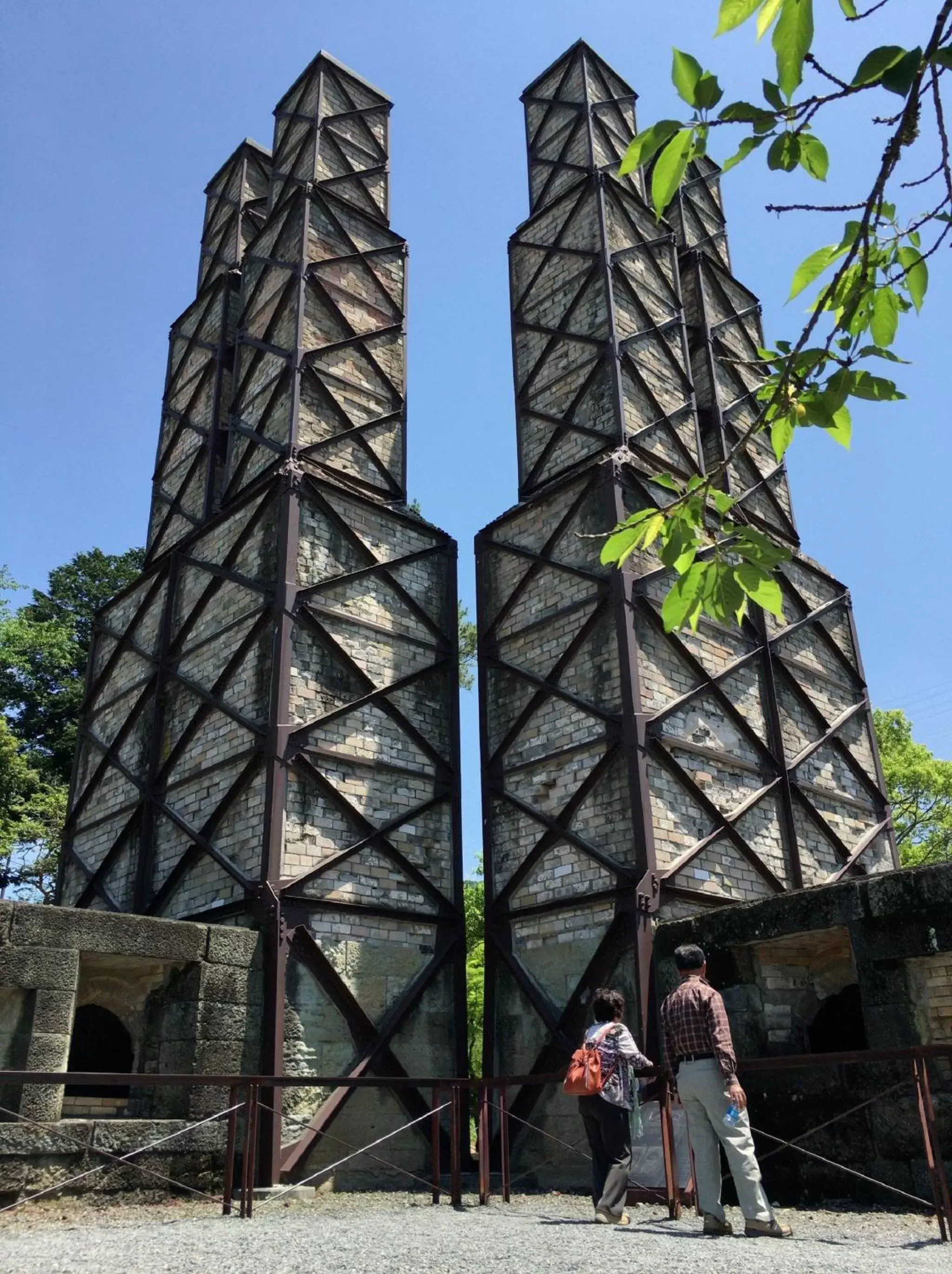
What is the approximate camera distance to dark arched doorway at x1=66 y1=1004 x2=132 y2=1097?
34.8 ft

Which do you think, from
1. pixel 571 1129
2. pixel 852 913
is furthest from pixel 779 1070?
pixel 571 1129

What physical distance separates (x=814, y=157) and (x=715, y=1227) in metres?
5.26

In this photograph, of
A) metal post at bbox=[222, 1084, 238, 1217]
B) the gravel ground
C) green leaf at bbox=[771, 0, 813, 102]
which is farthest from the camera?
metal post at bbox=[222, 1084, 238, 1217]

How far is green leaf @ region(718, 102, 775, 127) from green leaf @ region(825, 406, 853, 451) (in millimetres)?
763

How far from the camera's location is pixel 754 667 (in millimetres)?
13805

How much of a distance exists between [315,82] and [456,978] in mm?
15980

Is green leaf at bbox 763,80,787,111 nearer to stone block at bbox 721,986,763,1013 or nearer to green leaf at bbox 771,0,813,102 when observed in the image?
green leaf at bbox 771,0,813,102

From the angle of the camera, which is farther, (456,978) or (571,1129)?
(456,978)

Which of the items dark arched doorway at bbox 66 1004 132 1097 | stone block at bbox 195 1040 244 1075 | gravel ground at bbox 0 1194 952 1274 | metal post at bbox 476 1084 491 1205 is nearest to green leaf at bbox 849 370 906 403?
gravel ground at bbox 0 1194 952 1274

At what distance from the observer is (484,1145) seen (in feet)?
25.0

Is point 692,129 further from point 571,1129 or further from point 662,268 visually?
point 662,268

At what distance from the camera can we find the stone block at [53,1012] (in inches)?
338

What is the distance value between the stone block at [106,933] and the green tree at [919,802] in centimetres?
1793

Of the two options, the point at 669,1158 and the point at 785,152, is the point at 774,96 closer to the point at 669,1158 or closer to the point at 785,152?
the point at 785,152
